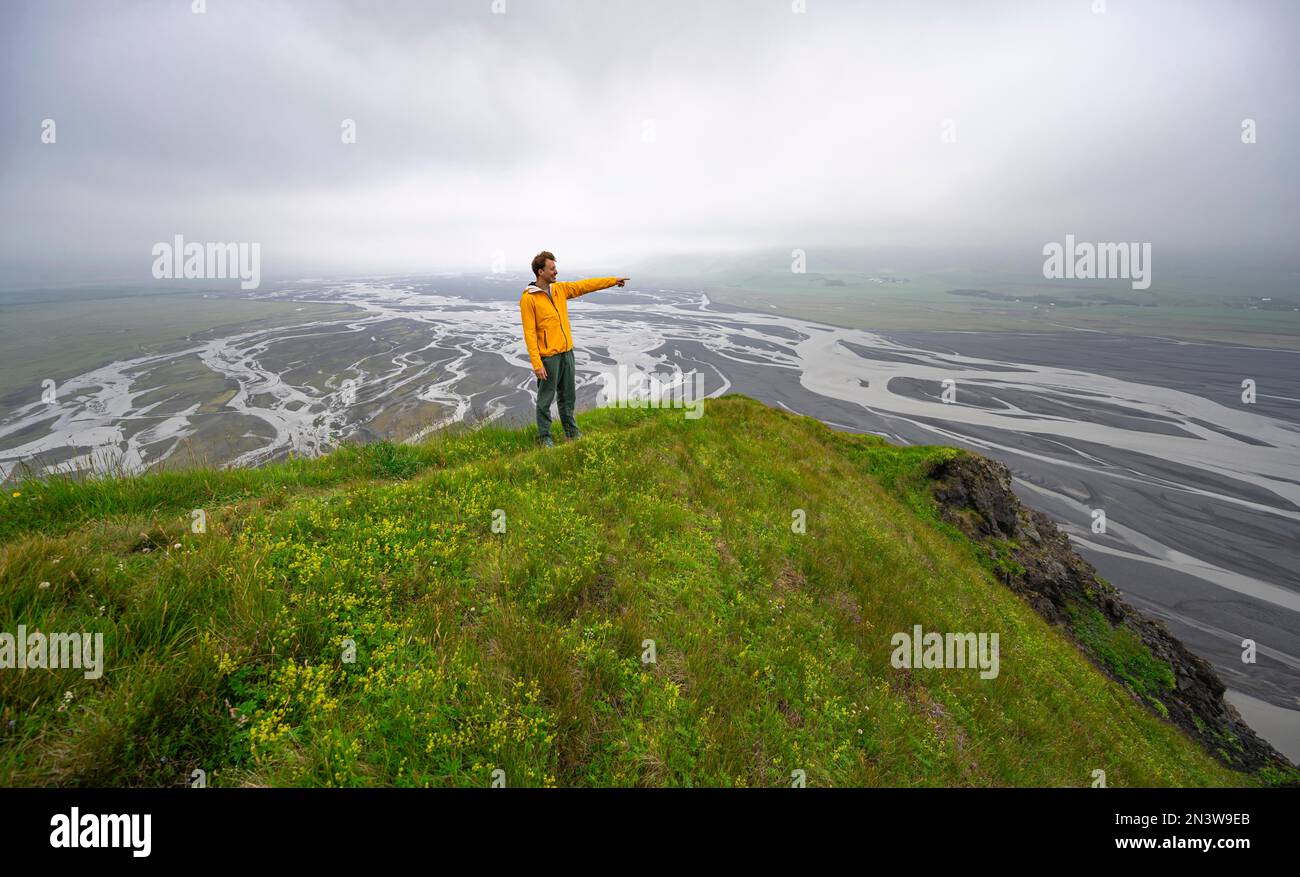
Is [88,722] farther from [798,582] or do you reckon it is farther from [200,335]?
[200,335]

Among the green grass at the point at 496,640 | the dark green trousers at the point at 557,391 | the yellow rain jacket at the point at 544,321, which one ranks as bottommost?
the green grass at the point at 496,640

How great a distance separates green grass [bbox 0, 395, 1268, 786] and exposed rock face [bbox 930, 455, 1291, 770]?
6.11 m

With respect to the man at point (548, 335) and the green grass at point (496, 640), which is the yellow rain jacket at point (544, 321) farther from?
the green grass at point (496, 640)

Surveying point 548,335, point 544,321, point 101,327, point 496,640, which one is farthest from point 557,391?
point 101,327

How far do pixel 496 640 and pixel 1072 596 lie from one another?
66.5 ft

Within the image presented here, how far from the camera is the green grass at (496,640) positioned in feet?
9.02

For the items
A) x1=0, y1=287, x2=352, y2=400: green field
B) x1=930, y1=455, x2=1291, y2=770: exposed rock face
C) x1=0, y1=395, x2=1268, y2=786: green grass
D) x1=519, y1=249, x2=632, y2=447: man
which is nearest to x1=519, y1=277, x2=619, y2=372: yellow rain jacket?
x1=519, y1=249, x2=632, y2=447: man

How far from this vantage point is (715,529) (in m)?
7.09

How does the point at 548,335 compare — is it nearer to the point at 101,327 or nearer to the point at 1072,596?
the point at 1072,596

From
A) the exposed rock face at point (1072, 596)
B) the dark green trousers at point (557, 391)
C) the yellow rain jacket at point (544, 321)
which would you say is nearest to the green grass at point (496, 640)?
the dark green trousers at point (557, 391)

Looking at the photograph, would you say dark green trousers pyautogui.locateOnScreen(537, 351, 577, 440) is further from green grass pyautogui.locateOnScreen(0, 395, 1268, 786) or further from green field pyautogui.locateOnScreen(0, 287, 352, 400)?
green field pyautogui.locateOnScreen(0, 287, 352, 400)

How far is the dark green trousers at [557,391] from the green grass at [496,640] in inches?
55.0

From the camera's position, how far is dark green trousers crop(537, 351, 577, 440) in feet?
30.9
